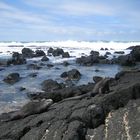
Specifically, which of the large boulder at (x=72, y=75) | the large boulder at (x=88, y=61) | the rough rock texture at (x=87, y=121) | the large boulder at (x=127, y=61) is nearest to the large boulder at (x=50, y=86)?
the large boulder at (x=72, y=75)

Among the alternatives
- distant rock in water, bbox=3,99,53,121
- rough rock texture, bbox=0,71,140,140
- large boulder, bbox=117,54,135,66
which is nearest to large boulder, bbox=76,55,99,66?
large boulder, bbox=117,54,135,66

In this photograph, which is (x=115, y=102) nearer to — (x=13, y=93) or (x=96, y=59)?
(x=13, y=93)

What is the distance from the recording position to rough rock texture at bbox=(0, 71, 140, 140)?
13055 millimetres

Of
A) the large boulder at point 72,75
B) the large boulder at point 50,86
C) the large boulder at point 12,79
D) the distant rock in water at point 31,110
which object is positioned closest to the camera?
the distant rock in water at point 31,110

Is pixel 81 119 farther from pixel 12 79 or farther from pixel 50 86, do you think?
pixel 12 79

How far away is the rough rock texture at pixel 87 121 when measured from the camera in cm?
1305

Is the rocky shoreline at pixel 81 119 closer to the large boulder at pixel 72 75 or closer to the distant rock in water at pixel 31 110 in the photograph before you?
the distant rock in water at pixel 31 110

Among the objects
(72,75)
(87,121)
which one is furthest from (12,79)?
(87,121)

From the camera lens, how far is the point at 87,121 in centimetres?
1425

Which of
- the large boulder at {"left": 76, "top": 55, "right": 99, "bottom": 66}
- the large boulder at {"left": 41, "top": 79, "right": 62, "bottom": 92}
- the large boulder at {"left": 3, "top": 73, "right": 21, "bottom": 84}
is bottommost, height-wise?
the large boulder at {"left": 76, "top": 55, "right": 99, "bottom": 66}

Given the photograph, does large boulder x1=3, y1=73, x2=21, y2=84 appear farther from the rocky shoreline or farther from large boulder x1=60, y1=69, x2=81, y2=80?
the rocky shoreline

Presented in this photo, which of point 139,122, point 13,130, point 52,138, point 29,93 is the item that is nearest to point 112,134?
point 139,122

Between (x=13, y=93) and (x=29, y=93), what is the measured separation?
4.94ft

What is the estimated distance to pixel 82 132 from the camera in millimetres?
13398
